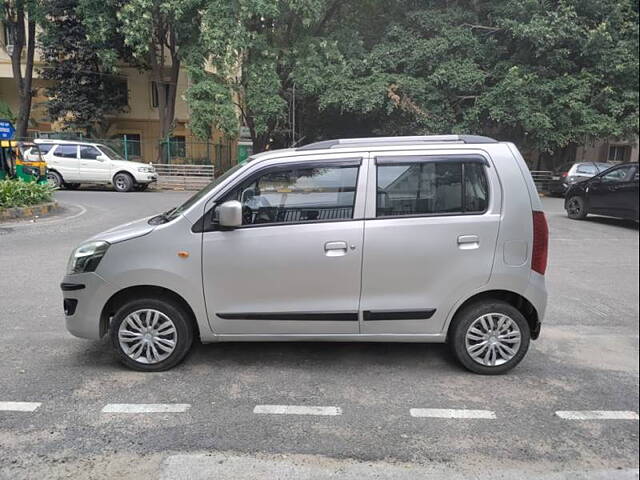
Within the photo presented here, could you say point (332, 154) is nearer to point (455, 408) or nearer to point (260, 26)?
point (455, 408)

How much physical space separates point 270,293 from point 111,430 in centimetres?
140

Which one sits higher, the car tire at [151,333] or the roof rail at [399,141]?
the roof rail at [399,141]

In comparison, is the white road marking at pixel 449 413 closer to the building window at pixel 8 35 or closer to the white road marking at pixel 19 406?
Answer: the white road marking at pixel 19 406

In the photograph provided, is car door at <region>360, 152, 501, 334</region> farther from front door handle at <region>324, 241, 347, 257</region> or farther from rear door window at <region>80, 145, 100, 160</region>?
rear door window at <region>80, 145, 100, 160</region>

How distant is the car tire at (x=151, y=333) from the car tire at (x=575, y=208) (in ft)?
30.6

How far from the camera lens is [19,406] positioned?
345 cm

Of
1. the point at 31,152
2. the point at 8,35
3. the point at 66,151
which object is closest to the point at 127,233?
the point at 31,152

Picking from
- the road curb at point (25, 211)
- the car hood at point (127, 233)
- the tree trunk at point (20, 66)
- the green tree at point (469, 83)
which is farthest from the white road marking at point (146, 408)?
the tree trunk at point (20, 66)

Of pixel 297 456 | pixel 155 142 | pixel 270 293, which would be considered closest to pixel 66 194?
pixel 155 142

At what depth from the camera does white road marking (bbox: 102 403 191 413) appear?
11.2 feet

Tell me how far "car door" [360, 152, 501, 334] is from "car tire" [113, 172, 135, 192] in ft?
53.0

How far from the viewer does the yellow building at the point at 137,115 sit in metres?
24.1

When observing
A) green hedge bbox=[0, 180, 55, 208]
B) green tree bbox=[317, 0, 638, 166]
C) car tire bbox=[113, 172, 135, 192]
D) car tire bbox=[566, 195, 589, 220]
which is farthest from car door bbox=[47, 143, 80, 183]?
car tire bbox=[566, 195, 589, 220]

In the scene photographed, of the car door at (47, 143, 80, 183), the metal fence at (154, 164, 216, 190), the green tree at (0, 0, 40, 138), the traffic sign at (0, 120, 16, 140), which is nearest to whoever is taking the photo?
the traffic sign at (0, 120, 16, 140)
